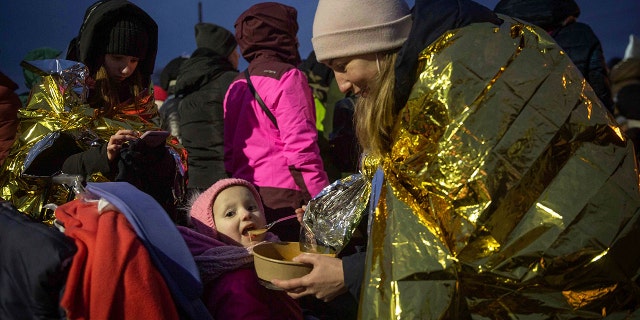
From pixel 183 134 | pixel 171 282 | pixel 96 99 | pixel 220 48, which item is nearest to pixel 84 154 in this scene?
→ pixel 96 99

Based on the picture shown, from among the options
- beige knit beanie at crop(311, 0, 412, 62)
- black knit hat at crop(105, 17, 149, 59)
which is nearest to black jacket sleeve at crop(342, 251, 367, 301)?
beige knit beanie at crop(311, 0, 412, 62)

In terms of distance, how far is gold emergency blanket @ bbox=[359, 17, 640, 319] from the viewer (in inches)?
55.0

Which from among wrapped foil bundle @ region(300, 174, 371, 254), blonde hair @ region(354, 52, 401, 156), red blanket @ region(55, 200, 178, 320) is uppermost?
blonde hair @ region(354, 52, 401, 156)

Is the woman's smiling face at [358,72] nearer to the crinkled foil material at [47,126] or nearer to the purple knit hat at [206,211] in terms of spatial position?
the purple knit hat at [206,211]

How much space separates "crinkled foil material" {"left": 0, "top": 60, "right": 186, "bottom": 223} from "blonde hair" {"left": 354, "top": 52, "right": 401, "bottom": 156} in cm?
115

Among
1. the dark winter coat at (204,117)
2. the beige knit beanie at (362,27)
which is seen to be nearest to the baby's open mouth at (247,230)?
the beige knit beanie at (362,27)

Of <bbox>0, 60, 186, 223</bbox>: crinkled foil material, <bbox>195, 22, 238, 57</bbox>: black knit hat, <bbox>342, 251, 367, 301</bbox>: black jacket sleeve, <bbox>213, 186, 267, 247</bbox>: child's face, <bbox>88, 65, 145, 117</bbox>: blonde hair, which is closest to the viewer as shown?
<bbox>342, 251, 367, 301</bbox>: black jacket sleeve

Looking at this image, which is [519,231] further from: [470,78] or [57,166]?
[57,166]

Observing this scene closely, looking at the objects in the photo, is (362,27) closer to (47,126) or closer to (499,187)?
(499,187)

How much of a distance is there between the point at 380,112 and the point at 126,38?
4.86ft

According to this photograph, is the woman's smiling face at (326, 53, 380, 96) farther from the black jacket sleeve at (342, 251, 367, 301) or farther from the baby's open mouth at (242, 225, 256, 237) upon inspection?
the baby's open mouth at (242, 225, 256, 237)

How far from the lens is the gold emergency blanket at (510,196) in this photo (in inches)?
55.0

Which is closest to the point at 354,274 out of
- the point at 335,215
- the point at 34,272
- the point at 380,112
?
the point at 335,215

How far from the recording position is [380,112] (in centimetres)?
163
